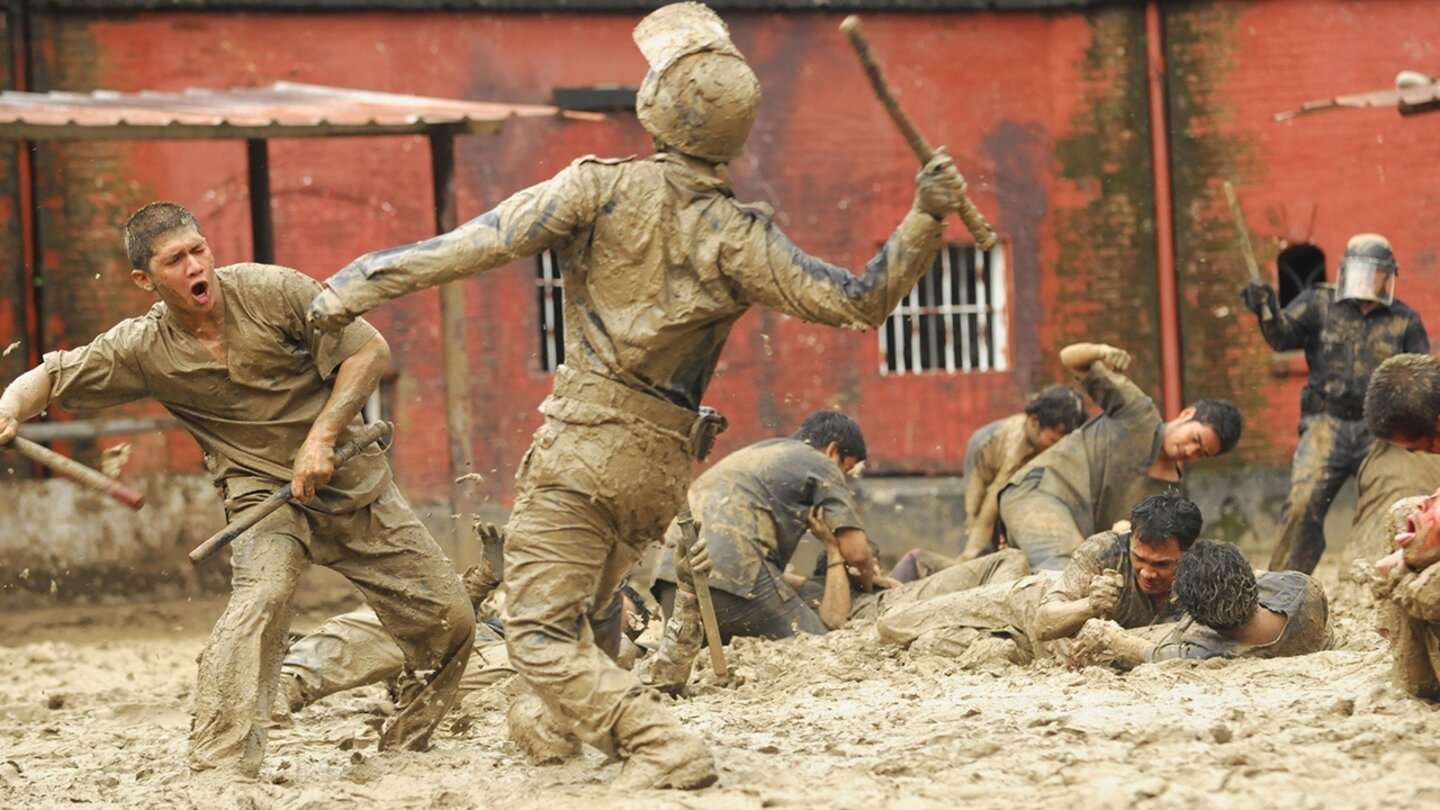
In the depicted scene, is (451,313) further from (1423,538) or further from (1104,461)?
(1423,538)

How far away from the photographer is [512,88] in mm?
14875

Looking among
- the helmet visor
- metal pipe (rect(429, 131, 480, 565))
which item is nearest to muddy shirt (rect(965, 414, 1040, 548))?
the helmet visor

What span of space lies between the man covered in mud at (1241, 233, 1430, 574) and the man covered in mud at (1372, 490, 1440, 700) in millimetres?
4261

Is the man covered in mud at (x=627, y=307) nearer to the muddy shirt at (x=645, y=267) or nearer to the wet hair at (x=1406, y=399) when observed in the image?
the muddy shirt at (x=645, y=267)

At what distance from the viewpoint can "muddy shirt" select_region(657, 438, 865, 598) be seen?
29.0 ft

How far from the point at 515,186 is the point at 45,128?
4.34m

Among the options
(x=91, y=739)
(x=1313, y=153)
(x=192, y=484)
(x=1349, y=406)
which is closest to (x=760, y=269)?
(x=91, y=739)

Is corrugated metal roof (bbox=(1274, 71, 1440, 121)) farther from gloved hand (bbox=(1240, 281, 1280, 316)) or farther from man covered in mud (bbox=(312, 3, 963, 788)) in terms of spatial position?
man covered in mud (bbox=(312, 3, 963, 788))

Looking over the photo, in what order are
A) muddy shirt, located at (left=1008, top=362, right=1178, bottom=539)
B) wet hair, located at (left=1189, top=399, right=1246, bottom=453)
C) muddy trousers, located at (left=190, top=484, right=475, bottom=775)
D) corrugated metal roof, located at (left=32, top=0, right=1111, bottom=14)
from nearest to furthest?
1. muddy trousers, located at (left=190, top=484, right=475, bottom=775)
2. wet hair, located at (left=1189, top=399, right=1246, bottom=453)
3. muddy shirt, located at (left=1008, top=362, right=1178, bottom=539)
4. corrugated metal roof, located at (left=32, top=0, right=1111, bottom=14)

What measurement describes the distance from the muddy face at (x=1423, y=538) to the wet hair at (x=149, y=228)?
147 inches

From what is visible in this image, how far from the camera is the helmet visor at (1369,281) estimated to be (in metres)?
10.2

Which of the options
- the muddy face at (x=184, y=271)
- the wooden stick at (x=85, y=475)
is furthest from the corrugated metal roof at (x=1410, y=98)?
the wooden stick at (x=85, y=475)

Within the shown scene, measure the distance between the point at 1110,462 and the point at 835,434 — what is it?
1.32 metres

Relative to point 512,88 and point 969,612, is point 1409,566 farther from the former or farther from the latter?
point 512,88
